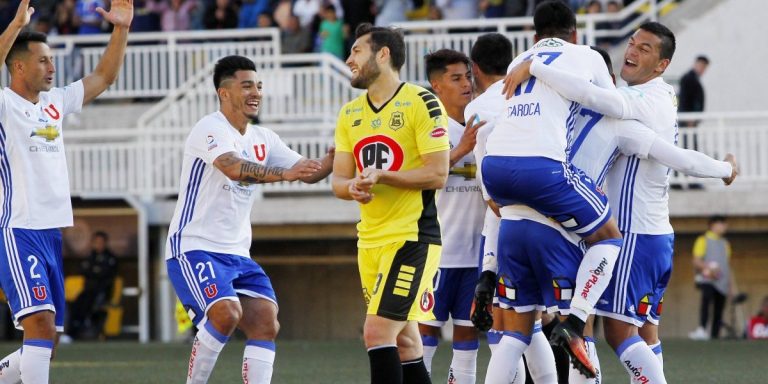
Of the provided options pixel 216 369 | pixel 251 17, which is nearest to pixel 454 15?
pixel 251 17

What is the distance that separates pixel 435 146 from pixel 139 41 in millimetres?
19103

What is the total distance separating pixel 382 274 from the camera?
8078mm

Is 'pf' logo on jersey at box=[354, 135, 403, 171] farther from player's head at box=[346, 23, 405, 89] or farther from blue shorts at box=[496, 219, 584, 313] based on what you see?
blue shorts at box=[496, 219, 584, 313]

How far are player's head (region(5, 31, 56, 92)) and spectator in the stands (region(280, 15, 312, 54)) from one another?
51.7ft

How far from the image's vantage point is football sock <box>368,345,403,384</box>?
309 inches

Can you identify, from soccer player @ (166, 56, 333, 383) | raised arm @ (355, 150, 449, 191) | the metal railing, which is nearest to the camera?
raised arm @ (355, 150, 449, 191)

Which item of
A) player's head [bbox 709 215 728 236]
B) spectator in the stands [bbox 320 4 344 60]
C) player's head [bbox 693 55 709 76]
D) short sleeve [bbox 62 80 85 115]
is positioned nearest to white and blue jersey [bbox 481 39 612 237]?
short sleeve [bbox 62 80 85 115]

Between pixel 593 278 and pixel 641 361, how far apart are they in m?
0.69

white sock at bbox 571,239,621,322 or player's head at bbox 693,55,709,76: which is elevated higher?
player's head at bbox 693,55,709,76

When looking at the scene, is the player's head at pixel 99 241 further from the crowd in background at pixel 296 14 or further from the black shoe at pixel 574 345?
the black shoe at pixel 574 345

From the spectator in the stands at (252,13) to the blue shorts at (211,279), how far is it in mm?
16965

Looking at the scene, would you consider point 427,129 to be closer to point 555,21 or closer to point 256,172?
point 555,21

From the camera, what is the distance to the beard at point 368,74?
8180mm

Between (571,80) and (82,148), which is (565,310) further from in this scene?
(82,148)
